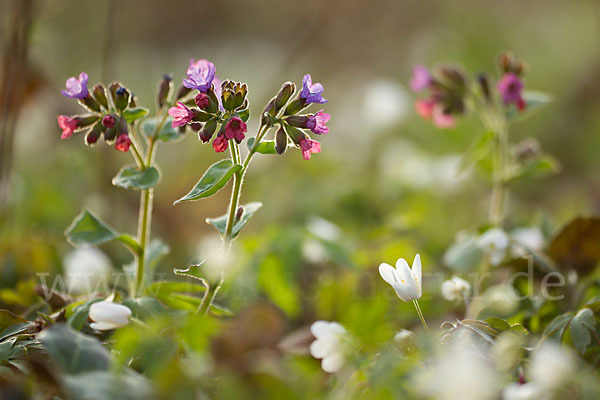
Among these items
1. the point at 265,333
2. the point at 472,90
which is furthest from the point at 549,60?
the point at 265,333

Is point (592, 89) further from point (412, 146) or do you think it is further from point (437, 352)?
point (437, 352)

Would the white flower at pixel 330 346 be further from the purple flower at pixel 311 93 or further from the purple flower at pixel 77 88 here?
the purple flower at pixel 77 88

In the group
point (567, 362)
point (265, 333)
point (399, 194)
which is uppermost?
point (567, 362)

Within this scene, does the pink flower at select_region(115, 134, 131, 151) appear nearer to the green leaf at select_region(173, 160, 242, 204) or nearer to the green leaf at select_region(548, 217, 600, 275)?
the green leaf at select_region(173, 160, 242, 204)

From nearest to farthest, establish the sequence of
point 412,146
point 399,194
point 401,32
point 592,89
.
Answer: point 399,194
point 412,146
point 592,89
point 401,32

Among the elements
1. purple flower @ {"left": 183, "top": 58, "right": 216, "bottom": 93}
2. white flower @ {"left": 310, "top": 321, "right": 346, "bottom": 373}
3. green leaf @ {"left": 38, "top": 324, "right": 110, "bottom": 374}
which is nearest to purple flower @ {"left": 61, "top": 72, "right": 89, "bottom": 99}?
purple flower @ {"left": 183, "top": 58, "right": 216, "bottom": 93}

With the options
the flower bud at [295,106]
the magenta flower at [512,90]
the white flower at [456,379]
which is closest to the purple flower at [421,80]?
the magenta flower at [512,90]
